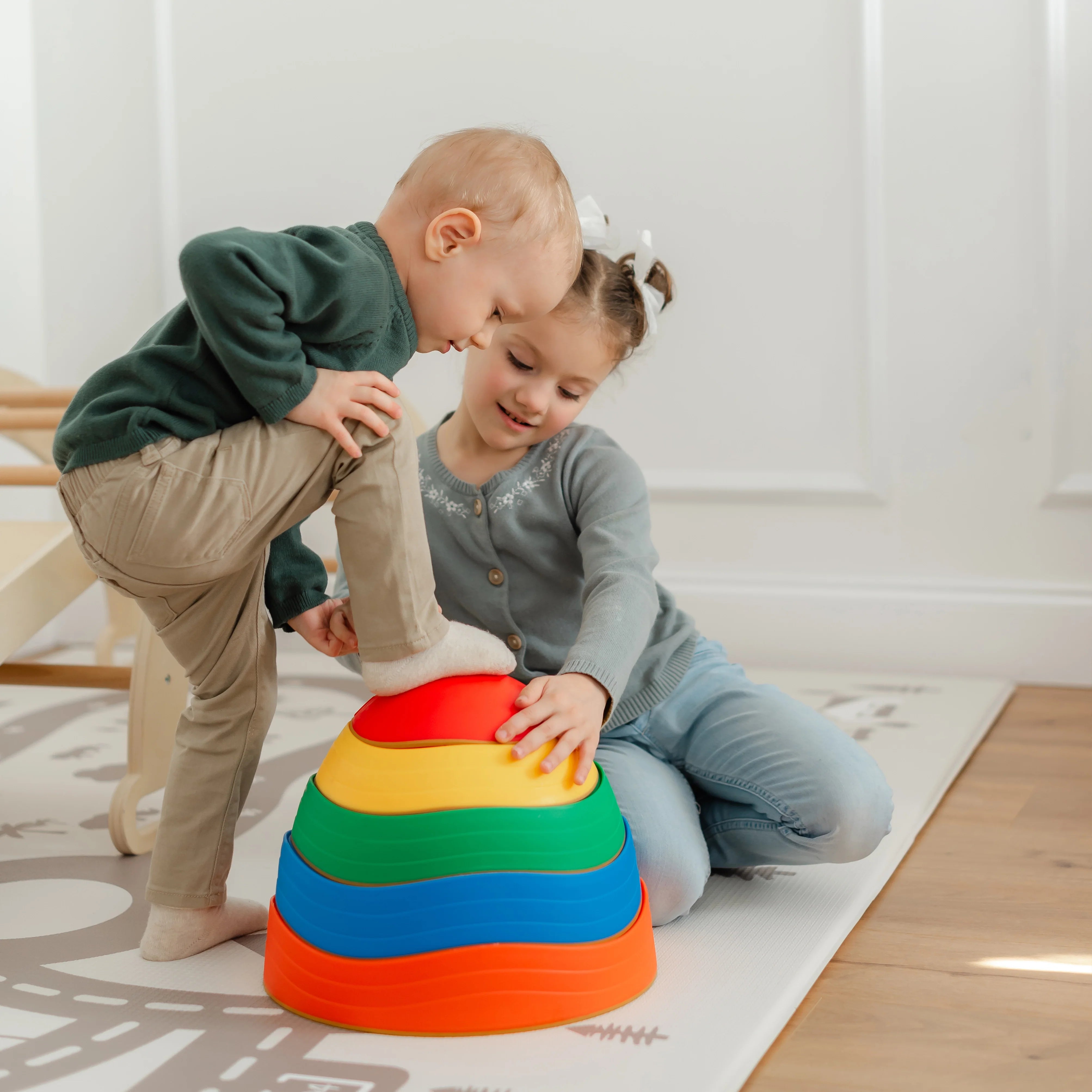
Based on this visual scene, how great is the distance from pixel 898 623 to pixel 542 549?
41.0 inches

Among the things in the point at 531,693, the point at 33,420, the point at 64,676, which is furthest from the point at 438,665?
the point at 33,420

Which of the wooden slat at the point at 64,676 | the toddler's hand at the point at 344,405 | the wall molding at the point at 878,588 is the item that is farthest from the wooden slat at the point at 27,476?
the wall molding at the point at 878,588

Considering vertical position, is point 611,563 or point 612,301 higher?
point 612,301

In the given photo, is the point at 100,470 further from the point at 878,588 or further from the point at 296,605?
the point at 878,588

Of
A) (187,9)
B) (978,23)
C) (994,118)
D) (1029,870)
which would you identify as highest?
(187,9)

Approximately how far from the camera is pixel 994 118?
1802 mm

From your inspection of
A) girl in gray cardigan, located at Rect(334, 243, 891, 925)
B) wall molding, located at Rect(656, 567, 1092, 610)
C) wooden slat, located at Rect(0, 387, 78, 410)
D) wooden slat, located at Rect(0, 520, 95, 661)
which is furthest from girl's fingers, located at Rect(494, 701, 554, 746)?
wall molding, located at Rect(656, 567, 1092, 610)

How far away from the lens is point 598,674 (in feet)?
2.83

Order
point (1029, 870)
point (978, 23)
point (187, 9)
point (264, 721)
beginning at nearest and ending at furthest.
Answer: point (264, 721), point (1029, 870), point (978, 23), point (187, 9)

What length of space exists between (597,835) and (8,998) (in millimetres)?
429

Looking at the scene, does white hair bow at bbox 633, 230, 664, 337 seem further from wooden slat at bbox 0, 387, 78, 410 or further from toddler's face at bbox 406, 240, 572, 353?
wooden slat at bbox 0, 387, 78, 410

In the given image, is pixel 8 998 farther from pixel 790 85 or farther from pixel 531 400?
pixel 790 85

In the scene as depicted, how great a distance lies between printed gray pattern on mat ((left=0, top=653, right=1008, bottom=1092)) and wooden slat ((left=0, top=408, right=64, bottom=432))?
1.36 feet

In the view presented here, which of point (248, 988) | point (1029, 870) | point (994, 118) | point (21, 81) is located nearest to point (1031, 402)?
point (994, 118)
